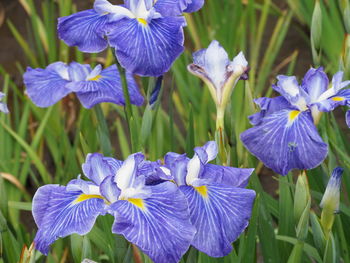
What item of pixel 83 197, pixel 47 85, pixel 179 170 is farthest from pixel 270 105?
pixel 47 85

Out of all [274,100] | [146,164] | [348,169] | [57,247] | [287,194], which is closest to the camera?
[146,164]

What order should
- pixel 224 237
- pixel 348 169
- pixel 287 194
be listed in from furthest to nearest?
pixel 348 169 → pixel 287 194 → pixel 224 237

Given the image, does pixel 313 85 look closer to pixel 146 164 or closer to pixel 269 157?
pixel 269 157

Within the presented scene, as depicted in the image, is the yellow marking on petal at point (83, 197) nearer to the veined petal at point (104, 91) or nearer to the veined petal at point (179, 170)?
the veined petal at point (179, 170)

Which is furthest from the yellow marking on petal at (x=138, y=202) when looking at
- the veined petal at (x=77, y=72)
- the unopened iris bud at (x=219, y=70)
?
the veined petal at (x=77, y=72)

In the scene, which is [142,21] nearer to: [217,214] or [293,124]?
[293,124]

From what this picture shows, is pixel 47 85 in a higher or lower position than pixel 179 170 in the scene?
higher

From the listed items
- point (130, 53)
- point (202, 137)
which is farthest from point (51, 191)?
point (202, 137)

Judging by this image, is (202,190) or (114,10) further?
(114,10)
